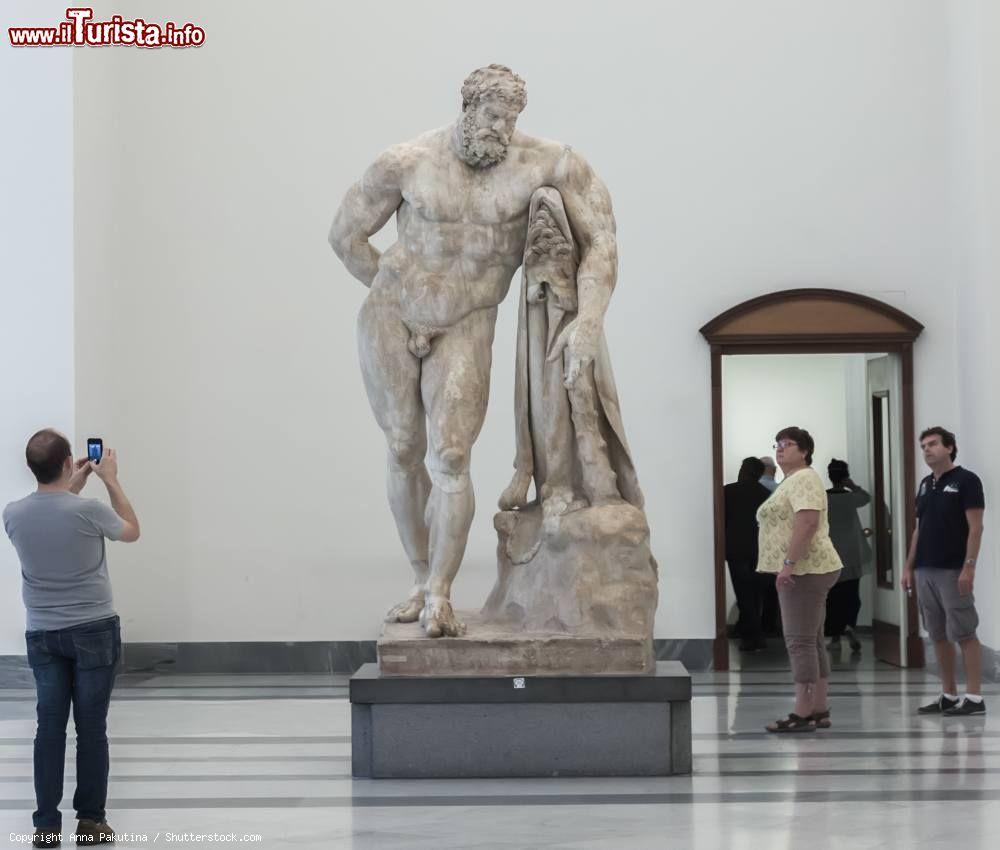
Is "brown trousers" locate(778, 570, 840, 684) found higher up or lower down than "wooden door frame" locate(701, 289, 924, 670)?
lower down

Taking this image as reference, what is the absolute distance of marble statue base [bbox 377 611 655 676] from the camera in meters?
7.33

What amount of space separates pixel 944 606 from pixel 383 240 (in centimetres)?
516

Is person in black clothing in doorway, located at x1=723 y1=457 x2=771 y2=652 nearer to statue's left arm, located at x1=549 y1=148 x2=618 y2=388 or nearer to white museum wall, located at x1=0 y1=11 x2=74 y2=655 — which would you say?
white museum wall, located at x1=0 y1=11 x2=74 y2=655

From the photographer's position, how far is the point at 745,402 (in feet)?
52.1

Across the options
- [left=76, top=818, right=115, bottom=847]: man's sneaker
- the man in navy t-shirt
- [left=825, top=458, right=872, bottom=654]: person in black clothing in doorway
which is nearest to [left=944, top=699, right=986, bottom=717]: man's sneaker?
the man in navy t-shirt

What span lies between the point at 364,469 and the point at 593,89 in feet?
11.2

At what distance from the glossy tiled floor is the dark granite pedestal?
0.13 metres

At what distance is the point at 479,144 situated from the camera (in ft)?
24.6

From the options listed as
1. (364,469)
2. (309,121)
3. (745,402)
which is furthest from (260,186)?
(745,402)

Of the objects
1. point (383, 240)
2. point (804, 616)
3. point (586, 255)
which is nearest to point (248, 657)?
point (383, 240)

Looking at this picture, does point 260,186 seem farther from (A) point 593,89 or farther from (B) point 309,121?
(A) point 593,89

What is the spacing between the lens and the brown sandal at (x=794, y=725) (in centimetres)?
878

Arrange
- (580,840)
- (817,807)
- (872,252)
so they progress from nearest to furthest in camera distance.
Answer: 1. (580,840)
2. (817,807)
3. (872,252)

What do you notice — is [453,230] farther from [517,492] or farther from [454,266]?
[517,492]
